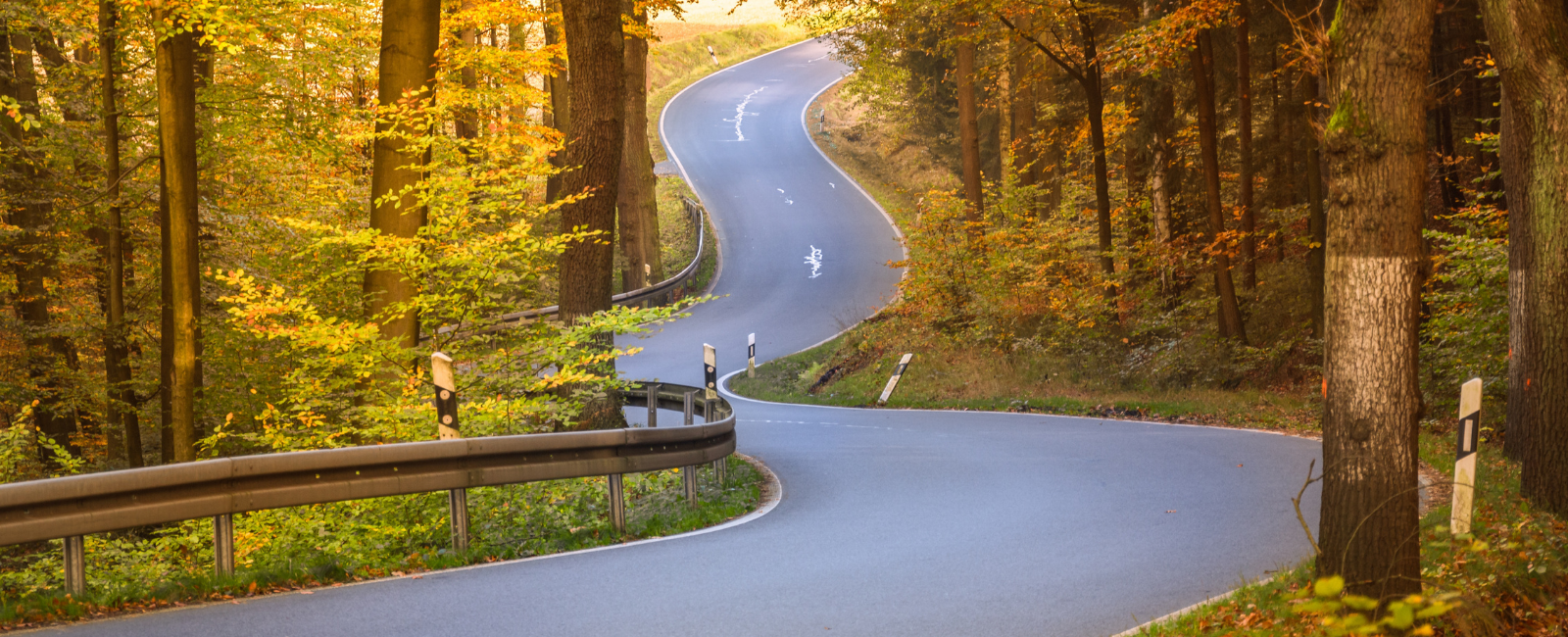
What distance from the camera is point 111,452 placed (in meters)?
16.2

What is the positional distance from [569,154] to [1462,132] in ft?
47.7

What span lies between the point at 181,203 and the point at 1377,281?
11.0 m

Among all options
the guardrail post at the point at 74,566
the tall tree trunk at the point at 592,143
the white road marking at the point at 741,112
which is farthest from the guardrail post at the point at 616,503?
the white road marking at the point at 741,112

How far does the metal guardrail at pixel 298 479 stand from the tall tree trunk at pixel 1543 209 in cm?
717

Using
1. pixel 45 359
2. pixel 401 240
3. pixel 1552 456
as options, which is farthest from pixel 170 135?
pixel 1552 456

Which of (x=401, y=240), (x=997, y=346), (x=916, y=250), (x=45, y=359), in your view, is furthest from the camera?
(x=916, y=250)

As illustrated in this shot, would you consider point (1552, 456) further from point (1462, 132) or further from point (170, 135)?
point (170, 135)

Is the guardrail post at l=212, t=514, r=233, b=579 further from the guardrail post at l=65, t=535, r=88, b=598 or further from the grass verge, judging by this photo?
the guardrail post at l=65, t=535, r=88, b=598

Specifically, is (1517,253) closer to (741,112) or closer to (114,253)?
(114,253)

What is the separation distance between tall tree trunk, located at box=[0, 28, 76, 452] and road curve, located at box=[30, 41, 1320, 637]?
992 cm

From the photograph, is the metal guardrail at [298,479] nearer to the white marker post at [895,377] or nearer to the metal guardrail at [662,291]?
the white marker post at [895,377]

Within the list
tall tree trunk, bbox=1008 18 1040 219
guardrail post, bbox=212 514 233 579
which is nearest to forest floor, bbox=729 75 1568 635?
tall tree trunk, bbox=1008 18 1040 219

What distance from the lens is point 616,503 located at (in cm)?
857

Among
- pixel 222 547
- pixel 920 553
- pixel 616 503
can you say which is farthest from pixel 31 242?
pixel 920 553
